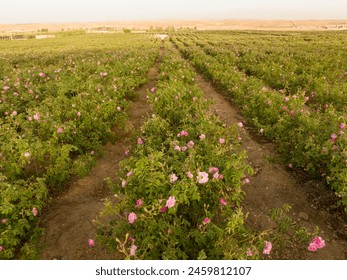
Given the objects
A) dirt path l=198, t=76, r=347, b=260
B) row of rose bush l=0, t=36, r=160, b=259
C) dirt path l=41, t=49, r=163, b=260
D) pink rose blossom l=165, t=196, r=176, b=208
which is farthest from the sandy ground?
pink rose blossom l=165, t=196, r=176, b=208

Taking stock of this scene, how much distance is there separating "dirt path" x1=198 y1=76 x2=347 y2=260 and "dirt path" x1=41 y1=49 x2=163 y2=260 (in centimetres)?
261

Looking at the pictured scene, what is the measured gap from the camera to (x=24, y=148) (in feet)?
13.9

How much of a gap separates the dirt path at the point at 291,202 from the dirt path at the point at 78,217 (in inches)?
103

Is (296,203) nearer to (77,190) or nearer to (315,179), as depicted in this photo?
(315,179)

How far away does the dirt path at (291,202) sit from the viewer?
11.8 feet

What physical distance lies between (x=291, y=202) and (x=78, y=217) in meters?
3.92

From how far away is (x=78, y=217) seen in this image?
13.7 ft

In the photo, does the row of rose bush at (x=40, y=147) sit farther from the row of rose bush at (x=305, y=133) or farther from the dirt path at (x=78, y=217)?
the row of rose bush at (x=305, y=133)

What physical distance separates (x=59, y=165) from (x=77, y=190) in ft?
2.13

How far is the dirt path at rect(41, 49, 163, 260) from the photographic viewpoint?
3.56 m

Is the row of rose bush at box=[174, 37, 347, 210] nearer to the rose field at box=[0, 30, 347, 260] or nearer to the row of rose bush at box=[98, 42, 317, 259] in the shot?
the rose field at box=[0, 30, 347, 260]

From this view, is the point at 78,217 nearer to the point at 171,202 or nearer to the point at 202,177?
the point at 171,202

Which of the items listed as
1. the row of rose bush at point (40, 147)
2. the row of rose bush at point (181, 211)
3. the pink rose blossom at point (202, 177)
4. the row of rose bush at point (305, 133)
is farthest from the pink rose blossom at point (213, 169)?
the row of rose bush at point (40, 147)
